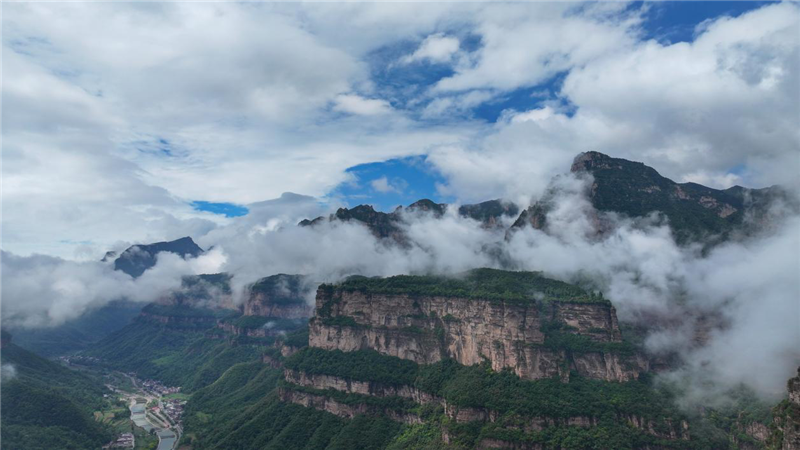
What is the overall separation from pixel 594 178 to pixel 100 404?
203688 mm

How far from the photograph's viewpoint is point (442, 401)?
114 m

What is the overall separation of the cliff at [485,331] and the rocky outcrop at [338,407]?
16.3 m

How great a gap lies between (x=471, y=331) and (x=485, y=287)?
1402cm

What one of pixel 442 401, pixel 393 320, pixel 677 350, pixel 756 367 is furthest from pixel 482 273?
pixel 756 367

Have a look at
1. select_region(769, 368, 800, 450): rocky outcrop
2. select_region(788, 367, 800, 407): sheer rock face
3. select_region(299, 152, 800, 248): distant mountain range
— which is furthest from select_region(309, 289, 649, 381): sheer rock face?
select_region(788, 367, 800, 407): sheer rock face

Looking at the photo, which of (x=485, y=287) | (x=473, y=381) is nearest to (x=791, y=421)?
(x=473, y=381)

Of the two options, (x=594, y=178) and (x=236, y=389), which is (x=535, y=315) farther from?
(x=236, y=389)

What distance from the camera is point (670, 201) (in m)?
170

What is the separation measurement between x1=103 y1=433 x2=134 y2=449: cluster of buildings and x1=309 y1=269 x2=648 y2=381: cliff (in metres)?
65.4

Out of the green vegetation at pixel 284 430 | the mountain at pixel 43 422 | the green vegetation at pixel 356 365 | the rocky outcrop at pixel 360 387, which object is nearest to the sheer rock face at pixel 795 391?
the rocky outcrop at pixel 360 387

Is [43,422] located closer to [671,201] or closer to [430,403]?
[430,403]

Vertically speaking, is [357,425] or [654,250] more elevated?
[654,250]

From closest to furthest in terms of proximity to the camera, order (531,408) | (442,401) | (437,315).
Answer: (531,408)
(442,401)
(437,315)

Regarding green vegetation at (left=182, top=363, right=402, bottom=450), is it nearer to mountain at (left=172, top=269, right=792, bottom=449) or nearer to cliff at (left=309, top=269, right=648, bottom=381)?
mountain at (left=172, top=269, right=792, bottom=449)
